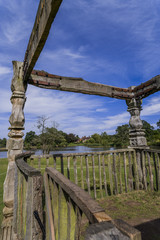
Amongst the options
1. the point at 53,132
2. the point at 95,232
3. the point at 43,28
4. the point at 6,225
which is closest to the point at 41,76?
the point at 43,28

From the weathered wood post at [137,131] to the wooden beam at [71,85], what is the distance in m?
0.64

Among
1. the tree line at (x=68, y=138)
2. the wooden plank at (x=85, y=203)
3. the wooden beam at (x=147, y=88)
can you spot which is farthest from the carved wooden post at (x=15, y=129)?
the tree line at (x=68, y=138)

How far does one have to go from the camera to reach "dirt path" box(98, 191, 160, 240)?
8.10 feet

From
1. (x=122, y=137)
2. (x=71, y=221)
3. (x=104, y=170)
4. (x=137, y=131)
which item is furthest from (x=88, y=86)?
(x=122, y=137)

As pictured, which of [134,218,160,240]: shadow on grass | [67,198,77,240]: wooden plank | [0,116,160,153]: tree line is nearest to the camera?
[67,198,77,240]: wooden plank

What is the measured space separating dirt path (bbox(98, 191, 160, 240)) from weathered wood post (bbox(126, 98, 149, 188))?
78 centimetres

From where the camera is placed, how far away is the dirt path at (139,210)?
247cm

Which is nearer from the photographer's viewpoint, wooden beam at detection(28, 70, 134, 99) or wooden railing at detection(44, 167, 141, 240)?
wooden railing at detection(44, 167, 141, 240)

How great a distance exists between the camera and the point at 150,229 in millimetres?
2449

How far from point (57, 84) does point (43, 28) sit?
2045 millimetres

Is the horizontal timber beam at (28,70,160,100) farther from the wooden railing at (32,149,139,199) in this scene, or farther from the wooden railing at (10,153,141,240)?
the wooden railing at (10,153,141,240)

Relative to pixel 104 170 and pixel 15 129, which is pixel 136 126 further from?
pixel 15 129

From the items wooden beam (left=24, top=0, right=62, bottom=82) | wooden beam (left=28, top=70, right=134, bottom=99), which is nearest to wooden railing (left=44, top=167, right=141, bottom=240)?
wooden beam (left=24, top=0, right=62, bottom=82)

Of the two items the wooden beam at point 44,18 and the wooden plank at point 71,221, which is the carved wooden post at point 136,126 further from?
the wooden plank at point 71,221
